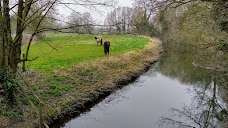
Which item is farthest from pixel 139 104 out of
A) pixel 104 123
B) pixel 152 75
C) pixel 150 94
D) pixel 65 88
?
pixel 152 75

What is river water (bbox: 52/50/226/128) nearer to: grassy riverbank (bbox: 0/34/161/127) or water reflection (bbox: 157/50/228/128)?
water reflection (bbox: 157/50/228/128)

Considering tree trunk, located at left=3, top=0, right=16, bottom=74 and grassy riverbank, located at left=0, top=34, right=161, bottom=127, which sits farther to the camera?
grassy riverbank, located at left=0, top=34, right=161, bottom=127

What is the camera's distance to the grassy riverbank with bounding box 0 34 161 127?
31.4ft

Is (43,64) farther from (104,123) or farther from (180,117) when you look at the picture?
(180,117)

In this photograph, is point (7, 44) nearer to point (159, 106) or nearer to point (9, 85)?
point (9, 85)

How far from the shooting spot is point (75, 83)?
12758 millimetres

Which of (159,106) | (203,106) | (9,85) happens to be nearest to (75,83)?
(159,106)

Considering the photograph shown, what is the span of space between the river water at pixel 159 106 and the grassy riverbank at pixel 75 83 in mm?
492

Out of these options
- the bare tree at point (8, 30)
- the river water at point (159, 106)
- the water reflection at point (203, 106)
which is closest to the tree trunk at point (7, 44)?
the bare tree at point (8, 30)

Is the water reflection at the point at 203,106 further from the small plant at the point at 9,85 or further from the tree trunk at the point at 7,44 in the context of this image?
the tree trunk at the point at 7,44

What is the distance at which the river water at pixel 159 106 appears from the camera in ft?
32.4

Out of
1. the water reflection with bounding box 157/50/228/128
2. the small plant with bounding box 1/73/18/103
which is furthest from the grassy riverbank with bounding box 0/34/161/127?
the water reflection with bounding box 157/50/228/128

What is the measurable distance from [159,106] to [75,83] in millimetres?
4212

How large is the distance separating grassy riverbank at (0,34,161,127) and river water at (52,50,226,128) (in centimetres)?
49
